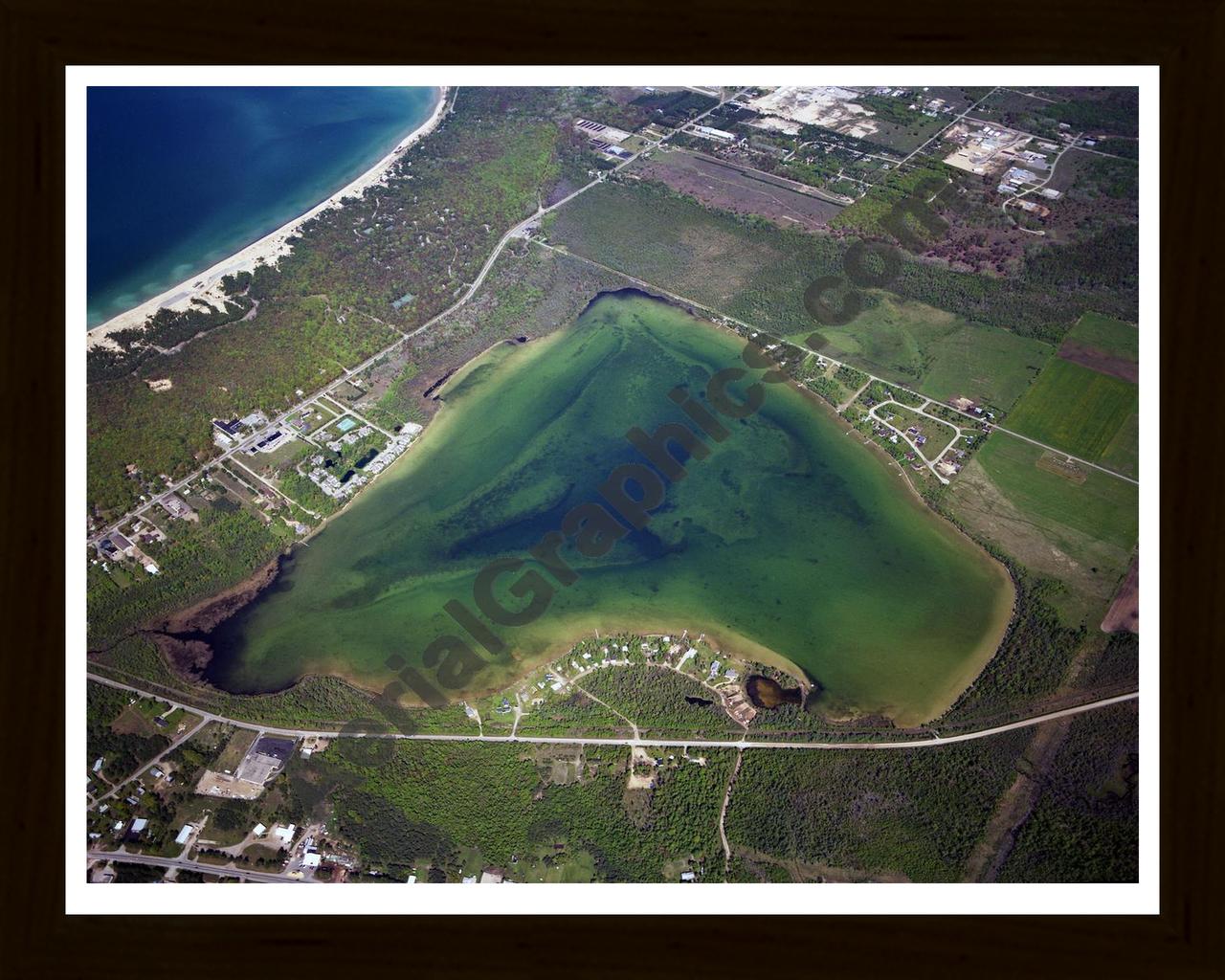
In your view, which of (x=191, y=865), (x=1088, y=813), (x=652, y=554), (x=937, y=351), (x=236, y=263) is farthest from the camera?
(x=236, y=263)

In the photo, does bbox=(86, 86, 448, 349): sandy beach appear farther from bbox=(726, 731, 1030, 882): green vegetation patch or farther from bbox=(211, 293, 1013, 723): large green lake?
bbox=(726, 731, 1030, 882): green vegetation patch

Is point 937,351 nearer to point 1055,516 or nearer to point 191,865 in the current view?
point 1055,516

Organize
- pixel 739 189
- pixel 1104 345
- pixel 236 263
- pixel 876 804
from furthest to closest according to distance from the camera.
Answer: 1. pixel 739 189
2. pixel 236 263
3. pixel 1104 345
4. pixel 876 804

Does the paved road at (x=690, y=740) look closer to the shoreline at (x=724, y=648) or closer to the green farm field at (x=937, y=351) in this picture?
the shoreline at (x=724, y=648)

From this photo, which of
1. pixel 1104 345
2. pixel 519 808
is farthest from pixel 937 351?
pixel 519 808

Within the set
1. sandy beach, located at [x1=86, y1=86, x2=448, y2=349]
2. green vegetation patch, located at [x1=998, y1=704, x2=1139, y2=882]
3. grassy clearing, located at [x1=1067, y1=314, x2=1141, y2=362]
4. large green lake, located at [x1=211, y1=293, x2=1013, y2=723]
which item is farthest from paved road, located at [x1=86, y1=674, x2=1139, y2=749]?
sandy beach, located at [x1=86, y1=86, x2=448, y2=349]

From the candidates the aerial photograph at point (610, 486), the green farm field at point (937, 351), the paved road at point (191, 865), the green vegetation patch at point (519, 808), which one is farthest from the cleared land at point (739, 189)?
the paved road at point (191, 865)
